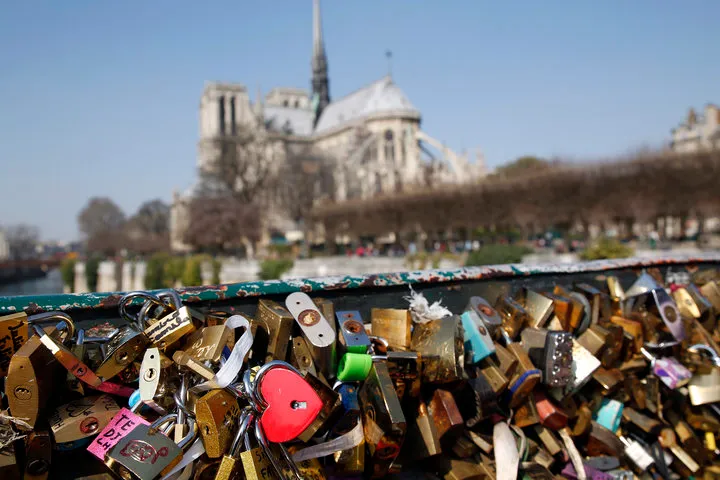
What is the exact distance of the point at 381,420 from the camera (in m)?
2.22

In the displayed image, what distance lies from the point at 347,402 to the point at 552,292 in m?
1.72

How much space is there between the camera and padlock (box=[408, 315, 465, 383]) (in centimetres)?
244

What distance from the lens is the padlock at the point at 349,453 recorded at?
2.23 m

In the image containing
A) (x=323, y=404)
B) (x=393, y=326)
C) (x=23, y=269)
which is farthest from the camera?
(x=23, y=269)

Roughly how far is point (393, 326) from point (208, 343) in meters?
0.90

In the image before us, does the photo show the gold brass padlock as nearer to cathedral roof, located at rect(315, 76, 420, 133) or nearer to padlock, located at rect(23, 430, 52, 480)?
padlock, located at rect(23, 430, 52, 480)

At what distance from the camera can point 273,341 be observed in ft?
7.18

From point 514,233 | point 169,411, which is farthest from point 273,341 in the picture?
point 514,233

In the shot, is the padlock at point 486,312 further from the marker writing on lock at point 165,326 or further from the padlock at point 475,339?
the marker writing on lock at point 165,326

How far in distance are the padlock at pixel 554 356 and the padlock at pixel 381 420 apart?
94 centimetres

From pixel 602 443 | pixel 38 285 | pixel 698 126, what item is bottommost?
pixel 38 285

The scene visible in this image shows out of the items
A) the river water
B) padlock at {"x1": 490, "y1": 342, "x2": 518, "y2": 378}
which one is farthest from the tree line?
the river water

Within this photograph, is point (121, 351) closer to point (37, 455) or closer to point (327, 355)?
point (37, 455)

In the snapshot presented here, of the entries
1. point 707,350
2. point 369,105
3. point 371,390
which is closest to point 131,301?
point 371,390
